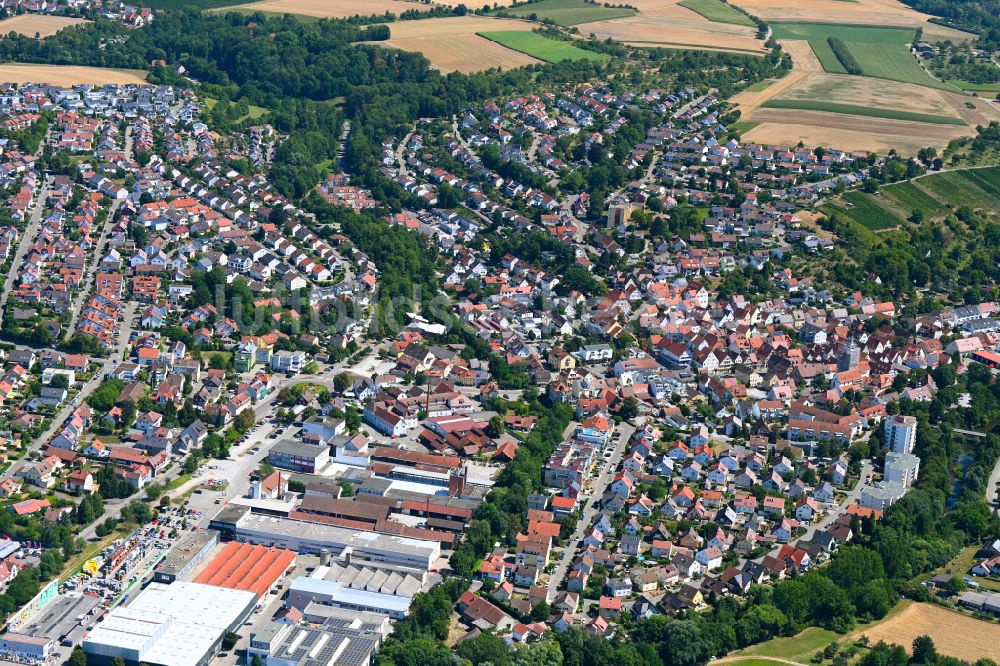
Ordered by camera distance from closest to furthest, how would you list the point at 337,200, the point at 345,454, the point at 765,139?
the point at 345,454, the point at 337,200, the point at 765,139

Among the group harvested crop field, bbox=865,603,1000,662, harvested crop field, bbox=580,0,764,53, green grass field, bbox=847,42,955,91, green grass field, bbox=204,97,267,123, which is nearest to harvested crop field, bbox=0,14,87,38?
green grass field, bbox=204,97,267,123

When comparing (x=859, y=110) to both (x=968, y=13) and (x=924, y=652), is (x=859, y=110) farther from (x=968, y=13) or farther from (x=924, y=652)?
(x=924, y=652)

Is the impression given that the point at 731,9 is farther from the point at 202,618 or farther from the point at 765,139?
the point at 202,618

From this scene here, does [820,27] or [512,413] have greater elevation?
[820,27]

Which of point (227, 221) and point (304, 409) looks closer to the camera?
point (304, 409)

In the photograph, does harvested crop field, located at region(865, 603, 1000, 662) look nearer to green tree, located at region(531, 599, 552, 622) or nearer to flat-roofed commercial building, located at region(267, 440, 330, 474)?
green tree, located at region(531, 599, 552, 622)

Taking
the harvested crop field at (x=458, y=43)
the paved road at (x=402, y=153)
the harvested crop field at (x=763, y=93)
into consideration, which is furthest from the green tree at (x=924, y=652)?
the harvested crop field at (x=458, y=43)

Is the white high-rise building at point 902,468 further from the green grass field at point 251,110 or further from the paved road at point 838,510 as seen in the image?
the green grass field at point 251,110

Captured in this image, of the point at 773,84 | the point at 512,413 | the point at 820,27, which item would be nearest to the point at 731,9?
the point at 820,27

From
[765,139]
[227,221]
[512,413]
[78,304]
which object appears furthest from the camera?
[765,139]
